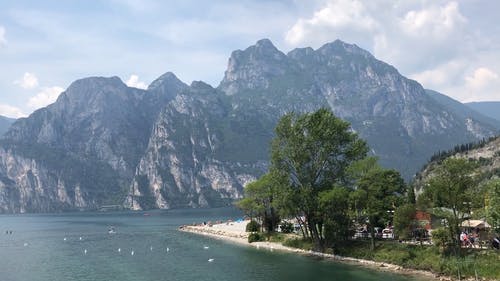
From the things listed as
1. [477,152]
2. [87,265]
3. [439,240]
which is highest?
[477,152]

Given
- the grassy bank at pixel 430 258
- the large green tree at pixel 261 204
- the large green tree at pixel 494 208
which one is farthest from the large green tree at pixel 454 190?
the large green tree at pixel 261 204

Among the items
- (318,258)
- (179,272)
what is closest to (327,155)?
(318,258)

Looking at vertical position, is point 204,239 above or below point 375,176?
below

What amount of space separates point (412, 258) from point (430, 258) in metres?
2.96

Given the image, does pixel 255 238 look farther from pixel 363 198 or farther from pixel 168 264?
pixel 363 198

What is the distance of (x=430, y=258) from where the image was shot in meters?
60.5

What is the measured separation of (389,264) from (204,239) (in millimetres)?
60285

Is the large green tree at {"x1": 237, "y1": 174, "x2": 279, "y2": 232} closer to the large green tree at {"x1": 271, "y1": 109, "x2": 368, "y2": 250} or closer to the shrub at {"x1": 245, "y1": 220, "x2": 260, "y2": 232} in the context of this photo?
the shrub at {"x1": 245, "y1": 220, "x2": 260, "y2": 232}

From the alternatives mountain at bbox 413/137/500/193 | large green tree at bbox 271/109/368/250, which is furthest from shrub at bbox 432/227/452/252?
mountain at bbox 413/137/500/193

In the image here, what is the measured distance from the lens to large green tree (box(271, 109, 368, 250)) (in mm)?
77938

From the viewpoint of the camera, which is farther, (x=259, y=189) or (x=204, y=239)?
(x=204, y=239)

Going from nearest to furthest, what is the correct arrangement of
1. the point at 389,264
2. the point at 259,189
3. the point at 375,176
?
the point at 389,264
the point at 375,176
the point at 259,189

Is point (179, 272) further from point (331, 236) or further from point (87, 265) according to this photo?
point (331, 236)

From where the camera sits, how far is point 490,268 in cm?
5272
